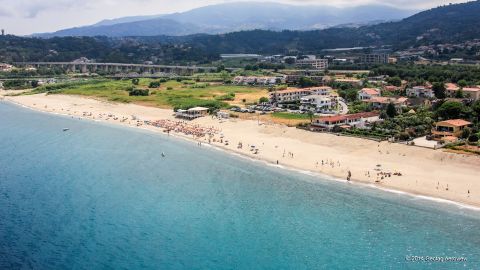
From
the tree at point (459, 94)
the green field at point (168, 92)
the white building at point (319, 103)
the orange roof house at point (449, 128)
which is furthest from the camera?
the green field at point (168, 92)

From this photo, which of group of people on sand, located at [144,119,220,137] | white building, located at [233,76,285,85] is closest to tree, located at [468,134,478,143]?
group of people on sand, located at [144,119,220,137]

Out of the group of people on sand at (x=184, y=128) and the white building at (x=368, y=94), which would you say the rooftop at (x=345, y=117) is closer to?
the group of people on sand at (x=184, y=128)

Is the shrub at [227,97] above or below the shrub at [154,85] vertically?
below

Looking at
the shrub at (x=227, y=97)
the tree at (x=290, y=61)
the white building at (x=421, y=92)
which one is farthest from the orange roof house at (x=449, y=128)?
the tree at (x=290, y=61)

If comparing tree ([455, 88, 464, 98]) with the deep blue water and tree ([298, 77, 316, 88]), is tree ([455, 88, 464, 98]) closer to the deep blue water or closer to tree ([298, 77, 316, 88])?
tree ([298, 77, 316, 88])

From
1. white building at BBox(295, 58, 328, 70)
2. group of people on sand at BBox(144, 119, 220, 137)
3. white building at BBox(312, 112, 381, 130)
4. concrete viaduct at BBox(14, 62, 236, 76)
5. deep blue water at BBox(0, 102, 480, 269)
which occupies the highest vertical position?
concrete viaduct at BBox(14, 62, 236, 76)

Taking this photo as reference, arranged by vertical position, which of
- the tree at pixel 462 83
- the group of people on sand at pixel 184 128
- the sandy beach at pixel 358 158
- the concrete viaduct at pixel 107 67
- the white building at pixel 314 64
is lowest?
the sandy beach at pixel 358 158

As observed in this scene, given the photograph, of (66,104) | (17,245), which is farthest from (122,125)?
(17,245)
